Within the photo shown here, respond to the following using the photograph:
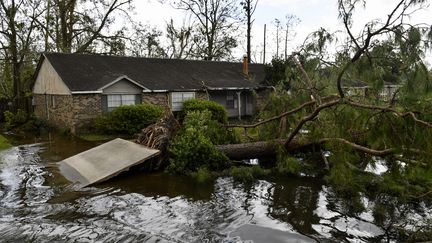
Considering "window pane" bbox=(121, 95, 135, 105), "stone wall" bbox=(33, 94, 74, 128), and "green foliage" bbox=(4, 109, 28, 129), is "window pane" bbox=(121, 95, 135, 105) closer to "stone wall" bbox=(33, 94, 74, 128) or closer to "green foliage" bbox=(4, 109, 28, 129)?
"stone wall" bbox=(33, 94, 74, 128)

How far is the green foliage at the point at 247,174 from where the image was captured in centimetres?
880

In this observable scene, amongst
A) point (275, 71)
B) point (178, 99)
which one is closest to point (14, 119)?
point (178, 99)

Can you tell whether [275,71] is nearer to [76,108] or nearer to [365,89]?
[76,108]

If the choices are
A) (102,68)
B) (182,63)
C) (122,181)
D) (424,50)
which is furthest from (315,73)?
(182,63)

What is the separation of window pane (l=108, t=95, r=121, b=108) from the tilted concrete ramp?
7.80 metres

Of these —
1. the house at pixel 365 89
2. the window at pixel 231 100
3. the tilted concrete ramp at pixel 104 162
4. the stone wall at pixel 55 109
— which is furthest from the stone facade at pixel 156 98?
the house at pixel 365 89

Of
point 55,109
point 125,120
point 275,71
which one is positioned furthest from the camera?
point 275,71

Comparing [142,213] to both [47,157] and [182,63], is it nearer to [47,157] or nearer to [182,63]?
[47,157]

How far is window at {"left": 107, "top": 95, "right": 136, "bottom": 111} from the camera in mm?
18344

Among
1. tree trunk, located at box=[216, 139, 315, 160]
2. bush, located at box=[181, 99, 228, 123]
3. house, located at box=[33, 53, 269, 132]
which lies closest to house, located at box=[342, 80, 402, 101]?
tree trunk, located at box=[216, 139, 315, 160]

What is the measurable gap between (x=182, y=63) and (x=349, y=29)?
66.8 ft

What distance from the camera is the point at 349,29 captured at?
17.5 feet

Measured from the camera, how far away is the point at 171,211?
6797 mm

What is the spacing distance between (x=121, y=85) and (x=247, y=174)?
457 inches
